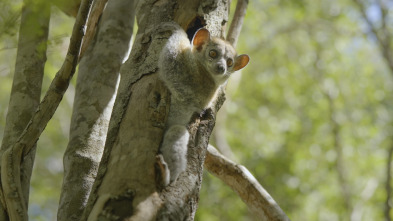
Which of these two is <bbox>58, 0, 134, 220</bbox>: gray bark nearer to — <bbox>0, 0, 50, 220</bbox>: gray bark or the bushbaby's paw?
<bbox>0, 0, 50, 220</bbox>: gray bark

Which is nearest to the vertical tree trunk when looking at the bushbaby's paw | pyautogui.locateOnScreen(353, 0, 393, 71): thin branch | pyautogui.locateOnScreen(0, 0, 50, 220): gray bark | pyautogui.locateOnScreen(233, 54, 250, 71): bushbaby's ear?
the bushbaby's paw

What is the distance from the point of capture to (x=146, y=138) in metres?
3.31

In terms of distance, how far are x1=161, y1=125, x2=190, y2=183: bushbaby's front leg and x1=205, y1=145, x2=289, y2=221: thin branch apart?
1283mm

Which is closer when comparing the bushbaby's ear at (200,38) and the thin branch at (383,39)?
the bushbaby's ear at (200,38)

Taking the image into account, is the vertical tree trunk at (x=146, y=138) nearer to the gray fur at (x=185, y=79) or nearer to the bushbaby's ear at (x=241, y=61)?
the gray fur at (x=185, y=79)

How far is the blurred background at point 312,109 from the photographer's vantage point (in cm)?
1488

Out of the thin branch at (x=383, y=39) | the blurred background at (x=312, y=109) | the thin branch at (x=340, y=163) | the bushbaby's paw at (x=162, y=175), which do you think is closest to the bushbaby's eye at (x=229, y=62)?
the bushbaby's paw at (x=162, y=175)

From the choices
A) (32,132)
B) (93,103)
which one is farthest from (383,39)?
→ (32,132)

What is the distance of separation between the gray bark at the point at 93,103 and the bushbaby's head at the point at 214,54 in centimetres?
97

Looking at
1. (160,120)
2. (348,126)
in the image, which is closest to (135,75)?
(160,120)

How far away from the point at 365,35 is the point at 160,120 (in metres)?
12.4

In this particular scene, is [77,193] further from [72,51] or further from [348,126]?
[348,126]

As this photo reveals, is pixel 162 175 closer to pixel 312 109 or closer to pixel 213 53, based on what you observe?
pixel 213 53

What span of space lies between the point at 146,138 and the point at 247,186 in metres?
1.90
